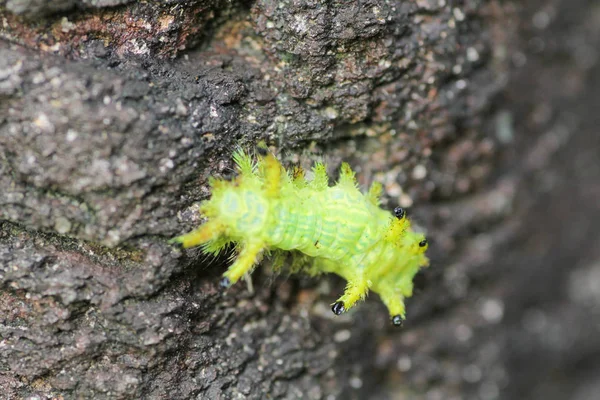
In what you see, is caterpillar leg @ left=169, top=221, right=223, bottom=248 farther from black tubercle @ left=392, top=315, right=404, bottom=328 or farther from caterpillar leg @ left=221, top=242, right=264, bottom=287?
black tubercle @ left=392, top=315, right=404, bottom=328

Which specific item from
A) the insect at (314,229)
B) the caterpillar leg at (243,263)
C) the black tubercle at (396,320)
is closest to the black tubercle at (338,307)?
the insect at (314,229)

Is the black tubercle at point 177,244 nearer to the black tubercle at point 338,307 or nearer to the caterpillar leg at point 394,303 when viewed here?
the black tubercle at point 338,307

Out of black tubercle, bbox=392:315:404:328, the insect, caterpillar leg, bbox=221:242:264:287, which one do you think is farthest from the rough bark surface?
black tubercle, bbox=392:315:404:328

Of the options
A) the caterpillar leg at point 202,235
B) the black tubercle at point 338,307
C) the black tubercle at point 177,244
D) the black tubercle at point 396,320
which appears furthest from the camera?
the black tubercle at point 396,320

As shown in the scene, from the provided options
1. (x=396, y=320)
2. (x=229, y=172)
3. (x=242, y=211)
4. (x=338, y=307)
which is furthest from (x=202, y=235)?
(x=396, y=320)

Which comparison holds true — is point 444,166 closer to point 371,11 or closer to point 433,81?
point 433,81

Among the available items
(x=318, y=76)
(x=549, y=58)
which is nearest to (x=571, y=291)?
(x=549, y=58)
